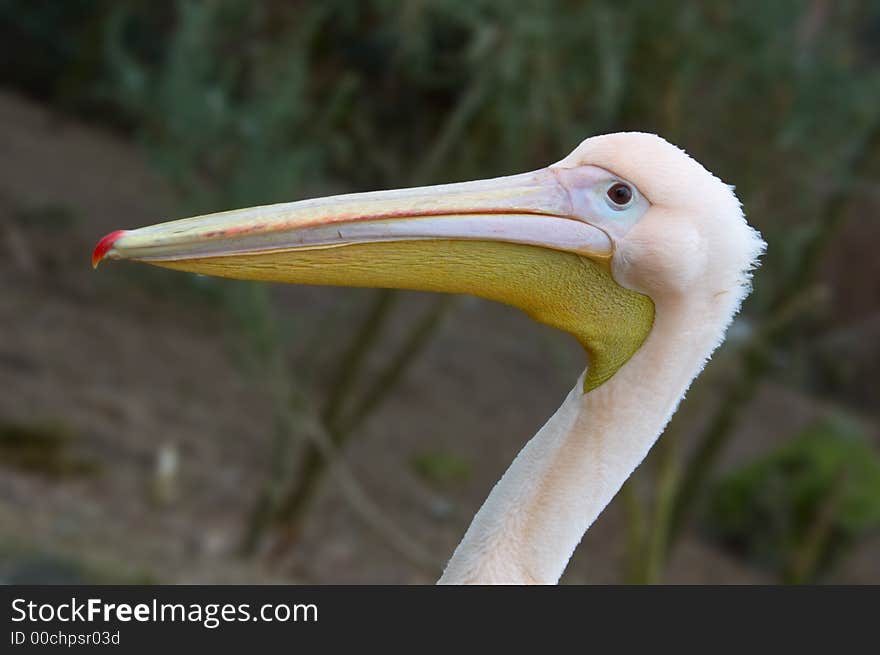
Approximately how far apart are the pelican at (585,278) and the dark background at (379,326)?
2.40 meters

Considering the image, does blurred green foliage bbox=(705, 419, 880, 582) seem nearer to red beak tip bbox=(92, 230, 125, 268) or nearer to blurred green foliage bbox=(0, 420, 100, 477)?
blurred green foliage bbox=(0, 420, 100, 477)

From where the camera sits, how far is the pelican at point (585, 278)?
1518 millimetres

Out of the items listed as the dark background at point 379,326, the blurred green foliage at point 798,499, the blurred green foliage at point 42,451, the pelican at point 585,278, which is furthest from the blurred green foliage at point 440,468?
the pelican at point 585,278

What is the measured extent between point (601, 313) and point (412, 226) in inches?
12.1

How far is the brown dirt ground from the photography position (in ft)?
16.3

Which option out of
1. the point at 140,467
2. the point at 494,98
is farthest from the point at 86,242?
the point at 494,98

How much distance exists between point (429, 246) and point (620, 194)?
0.93 feet

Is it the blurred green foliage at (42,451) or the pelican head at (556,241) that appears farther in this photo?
the blurred green foliage at (42,451)

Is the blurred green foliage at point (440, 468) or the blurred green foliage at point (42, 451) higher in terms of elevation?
the blurred green foliage at point (440, 468)

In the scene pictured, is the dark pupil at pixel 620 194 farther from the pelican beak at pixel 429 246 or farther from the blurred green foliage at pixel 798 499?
the blurred green foliage at pixel 798 499

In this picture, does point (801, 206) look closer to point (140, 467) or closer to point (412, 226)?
point (140, 467)

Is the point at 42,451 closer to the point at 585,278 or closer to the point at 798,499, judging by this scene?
the point at 798,499

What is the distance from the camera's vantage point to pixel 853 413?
9539mm

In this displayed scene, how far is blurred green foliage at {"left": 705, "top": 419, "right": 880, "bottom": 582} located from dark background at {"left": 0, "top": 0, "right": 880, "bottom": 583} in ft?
0.06
